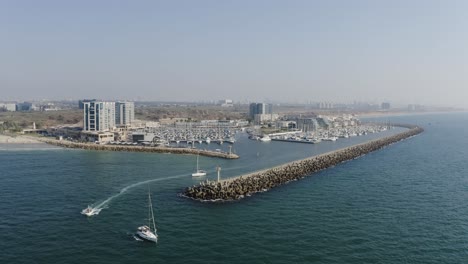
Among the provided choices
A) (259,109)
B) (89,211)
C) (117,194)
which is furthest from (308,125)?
(89,211)

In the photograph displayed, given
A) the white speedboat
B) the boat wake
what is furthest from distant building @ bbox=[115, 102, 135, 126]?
the white speedboat

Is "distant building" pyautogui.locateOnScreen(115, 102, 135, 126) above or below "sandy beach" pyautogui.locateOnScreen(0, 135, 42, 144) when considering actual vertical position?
above

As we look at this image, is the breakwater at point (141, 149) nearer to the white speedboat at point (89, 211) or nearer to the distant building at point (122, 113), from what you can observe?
the distant building at point (122, 113)

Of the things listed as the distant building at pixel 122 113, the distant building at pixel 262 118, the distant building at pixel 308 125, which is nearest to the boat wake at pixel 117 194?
the distant building at pixel 122 113

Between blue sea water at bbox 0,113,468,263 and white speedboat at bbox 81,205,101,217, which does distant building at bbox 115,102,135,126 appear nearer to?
blue sea water at bbox 0,113,468,263

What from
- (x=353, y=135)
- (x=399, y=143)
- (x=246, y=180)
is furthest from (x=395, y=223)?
(x=353, y=135)

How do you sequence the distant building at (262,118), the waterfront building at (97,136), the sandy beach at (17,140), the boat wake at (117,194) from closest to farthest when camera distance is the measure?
1. the boat wake at (117,194)
2. the sandy beach at (17,140)
3. the waterfront building at (97,136)
4. the distant building at (262,118)

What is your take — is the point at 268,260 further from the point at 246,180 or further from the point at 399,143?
the point at 399,143

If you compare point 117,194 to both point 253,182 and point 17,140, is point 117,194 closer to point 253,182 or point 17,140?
point 253,182
